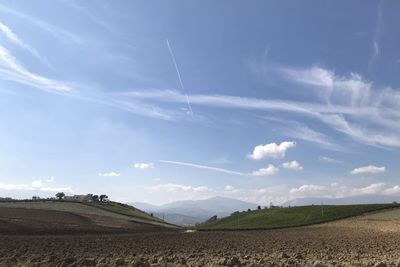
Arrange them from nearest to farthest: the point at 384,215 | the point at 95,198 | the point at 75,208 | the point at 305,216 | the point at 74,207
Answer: the point at 384,215 → the point at 305,216 → the point at 75,208 → the point at 74,207 → the point at 95,198

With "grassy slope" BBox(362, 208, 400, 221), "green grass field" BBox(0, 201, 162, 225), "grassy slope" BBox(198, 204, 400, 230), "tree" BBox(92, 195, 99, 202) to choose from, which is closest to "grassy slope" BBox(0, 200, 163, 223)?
"green grass field" BBox(0, 201, 162, 225)

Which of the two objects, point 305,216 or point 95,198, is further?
point 95,198

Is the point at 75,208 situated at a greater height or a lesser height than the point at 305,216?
greater

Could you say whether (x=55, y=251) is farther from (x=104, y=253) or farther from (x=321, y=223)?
(x=321, y=223)

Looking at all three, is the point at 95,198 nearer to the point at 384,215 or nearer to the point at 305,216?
the point at 305,216

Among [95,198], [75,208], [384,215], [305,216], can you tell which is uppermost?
[95,198]

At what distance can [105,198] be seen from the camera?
163 metres

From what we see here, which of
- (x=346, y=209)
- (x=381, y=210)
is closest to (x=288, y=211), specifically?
(x=346, y=209)

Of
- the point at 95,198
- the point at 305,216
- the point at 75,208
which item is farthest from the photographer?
the point at 95,198

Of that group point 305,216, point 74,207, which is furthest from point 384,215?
point 74,207

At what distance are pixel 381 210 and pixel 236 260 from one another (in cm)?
7100

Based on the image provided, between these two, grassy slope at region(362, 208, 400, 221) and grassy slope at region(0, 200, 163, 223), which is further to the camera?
grassy slope at region(0, 200, 163, 223)

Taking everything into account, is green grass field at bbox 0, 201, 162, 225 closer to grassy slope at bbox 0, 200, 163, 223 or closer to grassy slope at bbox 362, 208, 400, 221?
grassy slope at bbox 0, 200, 163, 223

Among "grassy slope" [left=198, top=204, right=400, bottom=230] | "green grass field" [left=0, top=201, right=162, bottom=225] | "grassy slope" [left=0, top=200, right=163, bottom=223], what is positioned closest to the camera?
"grassy slope" [left=198, top=204, right=400, bottom=230]
